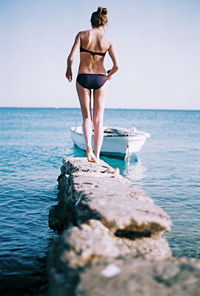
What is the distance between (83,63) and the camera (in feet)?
19.9

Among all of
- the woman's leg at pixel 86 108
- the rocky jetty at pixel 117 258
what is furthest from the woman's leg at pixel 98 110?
the rocky jetty at pixel 117 258

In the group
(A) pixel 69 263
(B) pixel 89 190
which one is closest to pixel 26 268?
(B) pixel 89 190

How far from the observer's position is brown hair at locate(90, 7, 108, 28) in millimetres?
5910

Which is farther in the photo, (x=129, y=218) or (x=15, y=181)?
(x=15, y=181)

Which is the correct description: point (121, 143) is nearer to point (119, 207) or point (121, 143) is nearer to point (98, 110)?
point (98, 110)

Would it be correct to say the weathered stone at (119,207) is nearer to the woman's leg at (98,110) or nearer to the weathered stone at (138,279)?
the weathered stone at (138,279)

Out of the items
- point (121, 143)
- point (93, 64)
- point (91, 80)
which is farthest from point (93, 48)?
point (121, 143)

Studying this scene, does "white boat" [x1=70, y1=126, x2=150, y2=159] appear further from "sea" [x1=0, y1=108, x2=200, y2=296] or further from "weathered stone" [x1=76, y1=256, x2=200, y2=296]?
"weathered stone" [x1=76, y1=256, x2=200, y2=296]

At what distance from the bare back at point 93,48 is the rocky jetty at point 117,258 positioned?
322cm

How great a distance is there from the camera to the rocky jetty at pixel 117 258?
211 centimetres

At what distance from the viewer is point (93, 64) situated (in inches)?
238

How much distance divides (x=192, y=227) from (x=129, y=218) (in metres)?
4.46

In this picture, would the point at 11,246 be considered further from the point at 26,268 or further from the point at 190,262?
the point at 190,262

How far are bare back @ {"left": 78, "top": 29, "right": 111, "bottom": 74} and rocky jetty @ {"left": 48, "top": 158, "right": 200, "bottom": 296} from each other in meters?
3.22
